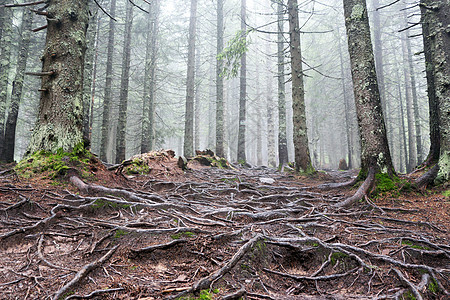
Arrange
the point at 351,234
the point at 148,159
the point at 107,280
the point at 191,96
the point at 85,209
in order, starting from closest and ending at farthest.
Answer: the point at 107,280, the point at 351,234, the point at 85,209, the point at 148,159, the point at 191,96

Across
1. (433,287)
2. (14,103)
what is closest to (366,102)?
(433,287)

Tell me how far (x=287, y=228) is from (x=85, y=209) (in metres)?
2.60

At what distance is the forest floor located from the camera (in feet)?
5.58

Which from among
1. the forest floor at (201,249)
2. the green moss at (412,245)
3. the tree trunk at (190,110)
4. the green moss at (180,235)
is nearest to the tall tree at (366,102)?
the forest floor at (201,249)

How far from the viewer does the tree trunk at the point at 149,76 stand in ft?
43.1

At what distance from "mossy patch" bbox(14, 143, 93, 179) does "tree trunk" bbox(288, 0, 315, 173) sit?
21.7 ft

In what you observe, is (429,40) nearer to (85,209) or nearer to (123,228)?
(123,228)

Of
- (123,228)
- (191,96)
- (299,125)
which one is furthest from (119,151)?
(123,228)

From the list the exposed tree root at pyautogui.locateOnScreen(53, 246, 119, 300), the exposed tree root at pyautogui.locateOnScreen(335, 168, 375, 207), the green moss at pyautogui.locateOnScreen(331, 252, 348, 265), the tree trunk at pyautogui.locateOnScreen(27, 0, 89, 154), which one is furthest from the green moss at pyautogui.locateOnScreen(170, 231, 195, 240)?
the tree trunk at pyautogui.locateOnScreen(27, 0, 89, 154)

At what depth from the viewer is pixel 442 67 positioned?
4.65 meters

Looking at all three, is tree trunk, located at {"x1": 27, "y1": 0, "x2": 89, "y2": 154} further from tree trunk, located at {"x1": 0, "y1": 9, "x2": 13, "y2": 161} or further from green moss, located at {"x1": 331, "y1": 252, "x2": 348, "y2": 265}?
tree trunk, located at {"x1": 0, "y1": 9, "x2": 13, "y2": 161}

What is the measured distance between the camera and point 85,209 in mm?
3047

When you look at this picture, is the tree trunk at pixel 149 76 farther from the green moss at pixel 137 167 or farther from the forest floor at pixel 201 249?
the forest floor at pixel 201 249

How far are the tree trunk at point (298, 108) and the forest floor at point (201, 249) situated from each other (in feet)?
14.9
